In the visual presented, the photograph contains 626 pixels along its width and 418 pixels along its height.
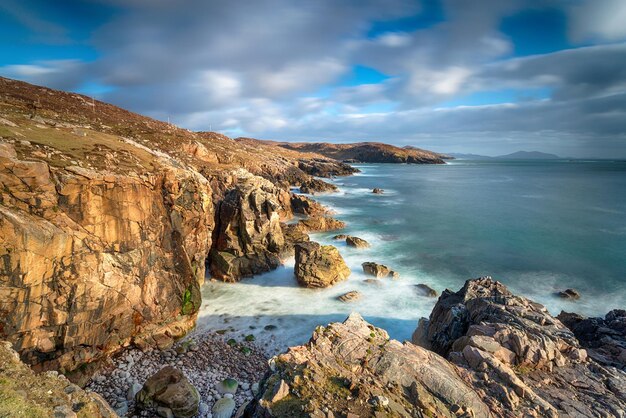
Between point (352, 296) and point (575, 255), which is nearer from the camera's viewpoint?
point (352, 296)

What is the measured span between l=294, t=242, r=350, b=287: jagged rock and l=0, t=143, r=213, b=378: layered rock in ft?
26.7

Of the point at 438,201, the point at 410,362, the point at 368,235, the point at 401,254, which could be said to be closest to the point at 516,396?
the point at 410,362

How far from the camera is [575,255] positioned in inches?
1314

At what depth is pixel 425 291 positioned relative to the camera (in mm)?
23547

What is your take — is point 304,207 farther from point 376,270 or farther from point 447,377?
point 447,377

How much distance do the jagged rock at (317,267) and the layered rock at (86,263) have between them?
8125 mm

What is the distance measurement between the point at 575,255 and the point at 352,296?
89.3 feet

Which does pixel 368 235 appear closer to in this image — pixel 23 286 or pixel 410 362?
pixel 410 362

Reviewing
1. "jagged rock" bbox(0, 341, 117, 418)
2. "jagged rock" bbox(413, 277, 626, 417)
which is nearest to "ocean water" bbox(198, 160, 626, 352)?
"jagged rock" bbox(413, 277, 626, 417)

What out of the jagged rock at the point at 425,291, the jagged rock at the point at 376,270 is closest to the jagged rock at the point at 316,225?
the jagged rock at the point at 376,270

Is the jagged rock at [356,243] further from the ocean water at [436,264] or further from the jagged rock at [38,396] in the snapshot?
the jagged rock at [38,396]

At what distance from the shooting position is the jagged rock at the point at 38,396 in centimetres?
542

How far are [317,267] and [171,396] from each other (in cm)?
1381

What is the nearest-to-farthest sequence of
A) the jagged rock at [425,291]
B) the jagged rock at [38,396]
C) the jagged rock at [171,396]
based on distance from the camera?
the jagged rock at [38,396]
the jagged rock at [171,396]
the jagged rock at [425,291]
